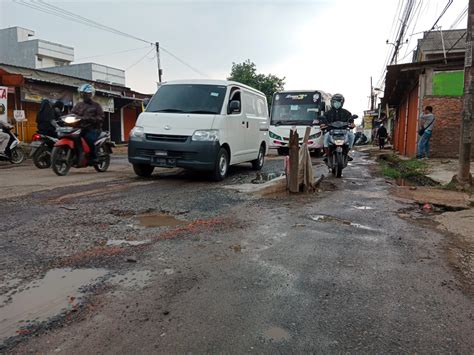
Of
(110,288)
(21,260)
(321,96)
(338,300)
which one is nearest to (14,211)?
(21,260)

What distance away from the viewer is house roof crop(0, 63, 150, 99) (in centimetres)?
1812

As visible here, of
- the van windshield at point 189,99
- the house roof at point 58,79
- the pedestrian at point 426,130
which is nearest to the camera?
the van windshield at point 189,99

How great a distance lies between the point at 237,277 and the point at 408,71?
541 inches

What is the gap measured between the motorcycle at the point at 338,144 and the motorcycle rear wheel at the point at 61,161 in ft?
18.8

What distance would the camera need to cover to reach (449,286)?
312 cm

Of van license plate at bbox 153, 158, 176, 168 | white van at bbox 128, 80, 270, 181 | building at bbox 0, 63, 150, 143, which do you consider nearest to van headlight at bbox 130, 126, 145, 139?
white van at bbox 128, 80, 270, 181

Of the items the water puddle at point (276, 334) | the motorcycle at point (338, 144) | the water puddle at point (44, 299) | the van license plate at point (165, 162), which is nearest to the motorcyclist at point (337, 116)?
the motorcycle at point (338, 144)

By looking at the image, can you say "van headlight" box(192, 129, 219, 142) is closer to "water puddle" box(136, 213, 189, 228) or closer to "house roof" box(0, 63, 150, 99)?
"water puddle" box(136, 213, 189, 228)

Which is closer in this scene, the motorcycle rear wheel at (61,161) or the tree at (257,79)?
the motorcycle rear wheel at (61,161)

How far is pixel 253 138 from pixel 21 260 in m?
7.29

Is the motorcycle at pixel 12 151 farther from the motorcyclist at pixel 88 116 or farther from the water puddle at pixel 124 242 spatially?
the water puddle at pixel 124 242

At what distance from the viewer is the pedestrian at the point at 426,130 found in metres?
12.6

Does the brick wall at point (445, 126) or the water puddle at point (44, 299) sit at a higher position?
the brick wall at point (445, 126)

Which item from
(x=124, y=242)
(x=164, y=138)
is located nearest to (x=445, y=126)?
(x=164, y=138)
